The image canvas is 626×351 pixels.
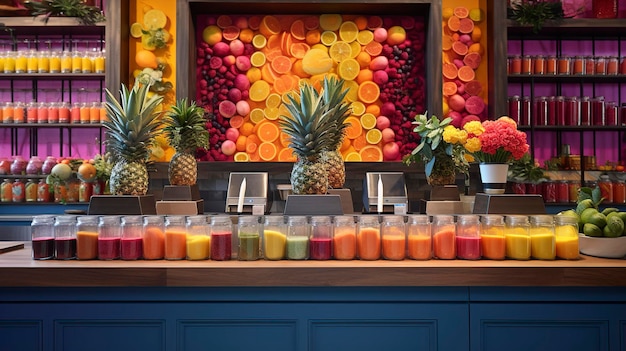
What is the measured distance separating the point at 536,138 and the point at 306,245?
14.0ft

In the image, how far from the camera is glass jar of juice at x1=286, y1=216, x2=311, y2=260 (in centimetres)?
235

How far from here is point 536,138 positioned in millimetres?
5797

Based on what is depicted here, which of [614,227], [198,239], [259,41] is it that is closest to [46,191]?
[259,41]

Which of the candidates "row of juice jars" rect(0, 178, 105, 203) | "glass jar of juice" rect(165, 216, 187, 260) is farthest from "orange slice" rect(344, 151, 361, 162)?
"glass jar of juice" rect(165, 216, 187, 260)

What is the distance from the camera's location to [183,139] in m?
3.16

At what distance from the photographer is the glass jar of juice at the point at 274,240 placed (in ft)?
7.70

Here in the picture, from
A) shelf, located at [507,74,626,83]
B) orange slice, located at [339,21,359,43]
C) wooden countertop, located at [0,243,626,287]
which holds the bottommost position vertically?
wooden countertop, located at [0,243,626,287]

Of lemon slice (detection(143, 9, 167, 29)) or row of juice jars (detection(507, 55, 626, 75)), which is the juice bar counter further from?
lemon slice (detection(143, 9, 167, 29))

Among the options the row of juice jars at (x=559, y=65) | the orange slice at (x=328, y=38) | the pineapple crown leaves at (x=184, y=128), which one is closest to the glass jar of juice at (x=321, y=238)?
the pineapple crown leaves at (x=184, y=128)

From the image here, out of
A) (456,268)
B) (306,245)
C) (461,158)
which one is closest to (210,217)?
(306,245)

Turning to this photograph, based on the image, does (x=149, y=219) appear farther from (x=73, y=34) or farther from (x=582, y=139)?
(x=582, y=139)

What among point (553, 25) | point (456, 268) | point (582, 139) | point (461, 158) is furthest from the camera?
point (582, 139)

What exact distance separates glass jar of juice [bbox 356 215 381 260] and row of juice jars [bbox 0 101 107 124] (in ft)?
13.1

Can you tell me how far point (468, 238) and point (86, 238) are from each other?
1.66 meters
